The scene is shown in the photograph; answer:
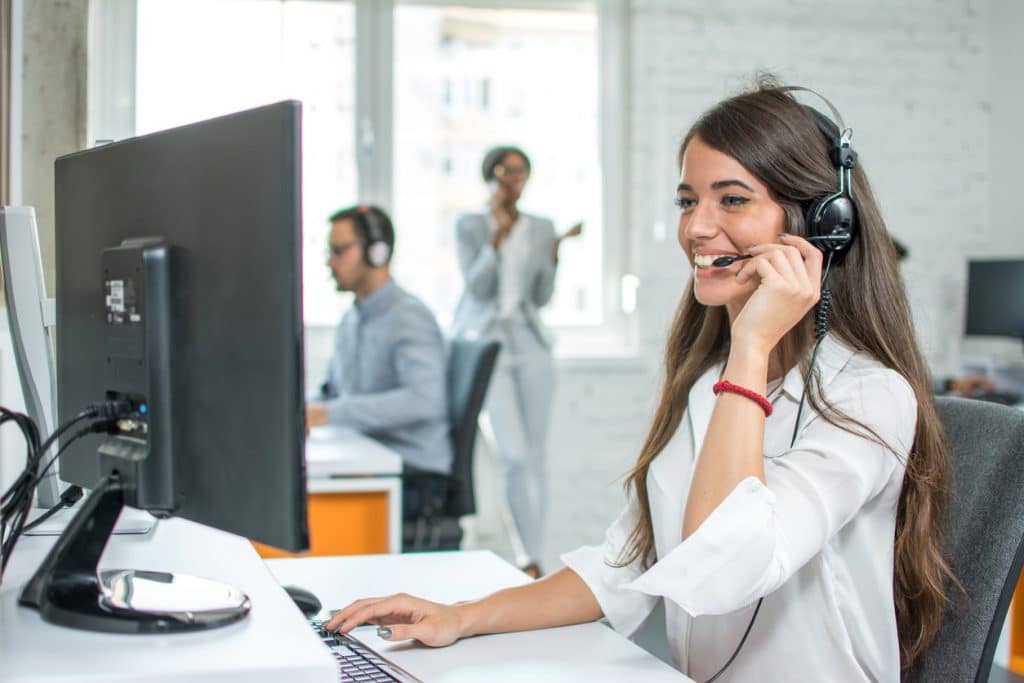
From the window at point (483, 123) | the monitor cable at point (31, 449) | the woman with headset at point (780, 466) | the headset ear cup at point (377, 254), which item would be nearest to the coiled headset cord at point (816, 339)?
the woman with headset at point (780, 466)

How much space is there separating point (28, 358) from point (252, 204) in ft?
1.60

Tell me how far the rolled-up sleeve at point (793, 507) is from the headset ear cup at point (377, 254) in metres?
2.00

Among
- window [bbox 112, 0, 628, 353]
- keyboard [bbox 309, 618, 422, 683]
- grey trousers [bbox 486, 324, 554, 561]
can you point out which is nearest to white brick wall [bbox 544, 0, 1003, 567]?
window [bbox 112, 0, 628, 353]

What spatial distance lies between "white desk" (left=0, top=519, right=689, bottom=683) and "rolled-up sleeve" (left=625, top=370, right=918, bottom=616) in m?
0.09

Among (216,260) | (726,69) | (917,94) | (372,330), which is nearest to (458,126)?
(726,69)

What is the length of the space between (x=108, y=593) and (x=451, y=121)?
3616mm

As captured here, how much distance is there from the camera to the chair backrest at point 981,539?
1020 millimetres

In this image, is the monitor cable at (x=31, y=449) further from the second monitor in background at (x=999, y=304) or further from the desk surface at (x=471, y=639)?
the second monitor in background at (x=999, y=304)

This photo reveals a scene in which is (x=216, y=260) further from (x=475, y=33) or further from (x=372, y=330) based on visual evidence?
Result: (x=475, y=33)

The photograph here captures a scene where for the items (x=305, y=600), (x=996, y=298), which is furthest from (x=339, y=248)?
(x=996, y=298)

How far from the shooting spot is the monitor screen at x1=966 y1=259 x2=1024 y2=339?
4266mm

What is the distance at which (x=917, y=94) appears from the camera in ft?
15.3

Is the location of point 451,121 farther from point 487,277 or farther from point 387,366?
point 387,366

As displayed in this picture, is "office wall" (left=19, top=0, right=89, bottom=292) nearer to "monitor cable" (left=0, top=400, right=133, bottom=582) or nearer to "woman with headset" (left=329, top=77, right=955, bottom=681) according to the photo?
"monitor cable" (left=0, top=400, right=133, bottom=582)
